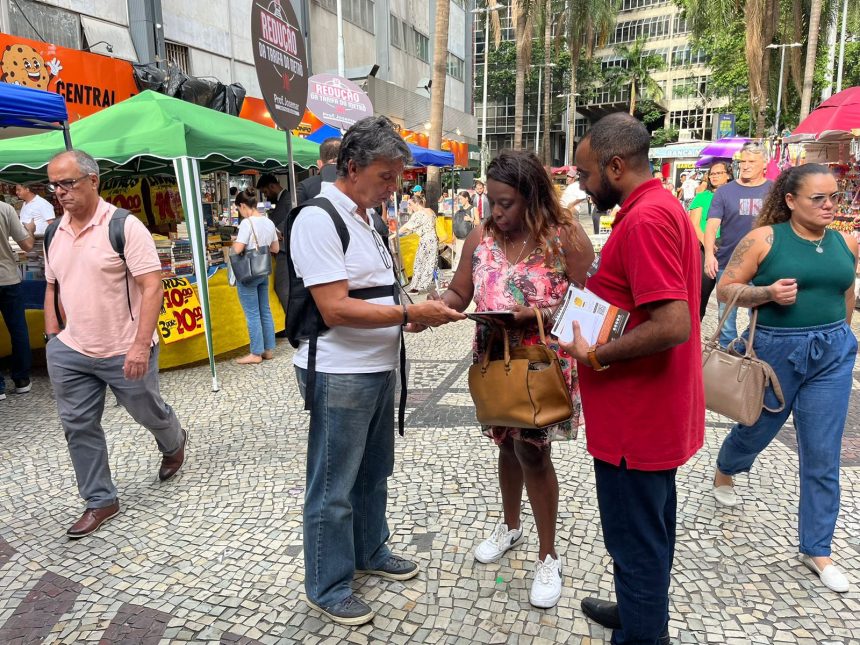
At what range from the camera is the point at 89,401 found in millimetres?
3184

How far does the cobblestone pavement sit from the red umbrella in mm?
5573

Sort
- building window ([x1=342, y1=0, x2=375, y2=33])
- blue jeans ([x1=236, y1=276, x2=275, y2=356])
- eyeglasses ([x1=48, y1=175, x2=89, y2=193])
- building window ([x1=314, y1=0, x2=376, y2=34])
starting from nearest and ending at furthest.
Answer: eyeglasses ([x1=48, y1=175, x2=89, y2=193])
blue jeans ([x1=236, y1=276, x2=275, y2=356])
building window ([x1=314, y1=0, x2=376, y2=34])
building window ([x1=342, y1=0, x2=375, y2=33])

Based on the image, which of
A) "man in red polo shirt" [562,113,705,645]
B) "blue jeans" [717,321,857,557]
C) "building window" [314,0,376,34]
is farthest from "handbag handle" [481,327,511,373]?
"building window" [314,0,376,34]

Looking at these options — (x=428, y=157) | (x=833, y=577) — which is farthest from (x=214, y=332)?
(x=428, y=157)

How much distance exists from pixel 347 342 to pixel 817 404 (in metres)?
2.02

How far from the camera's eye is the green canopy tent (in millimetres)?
5520

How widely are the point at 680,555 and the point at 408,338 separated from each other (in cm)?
474

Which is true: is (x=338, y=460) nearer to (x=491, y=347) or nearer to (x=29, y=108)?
(x=491, y=347)

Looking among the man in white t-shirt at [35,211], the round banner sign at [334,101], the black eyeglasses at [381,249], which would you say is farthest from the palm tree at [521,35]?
the black eyeglasses at [381,249]

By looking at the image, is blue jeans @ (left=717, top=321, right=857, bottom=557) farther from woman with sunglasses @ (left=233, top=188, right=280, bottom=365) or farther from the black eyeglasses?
woman with sunglasses @ (left=233, top=188, right=280, bottom=365)

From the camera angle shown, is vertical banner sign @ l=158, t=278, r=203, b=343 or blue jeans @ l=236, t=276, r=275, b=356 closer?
vertical banner sign @ l=158, t=278, r=203, b=343

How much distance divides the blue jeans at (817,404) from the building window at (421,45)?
28.5 m

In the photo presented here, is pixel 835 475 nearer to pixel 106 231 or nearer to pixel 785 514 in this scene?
pixel 785 514

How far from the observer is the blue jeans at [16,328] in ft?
18.2
